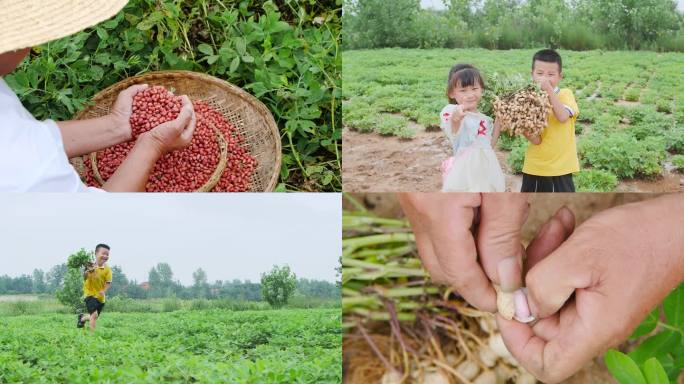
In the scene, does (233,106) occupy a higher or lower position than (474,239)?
higher

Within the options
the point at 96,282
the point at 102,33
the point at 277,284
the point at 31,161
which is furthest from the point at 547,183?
the point at 102,33

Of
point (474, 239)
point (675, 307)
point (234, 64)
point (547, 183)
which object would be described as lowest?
point (675, 307)

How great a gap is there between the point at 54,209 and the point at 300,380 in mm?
647

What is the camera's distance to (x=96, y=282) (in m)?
1.57

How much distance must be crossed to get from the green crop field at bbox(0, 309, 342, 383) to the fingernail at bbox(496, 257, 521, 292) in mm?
375

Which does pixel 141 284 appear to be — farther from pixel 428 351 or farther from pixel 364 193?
pixel 428 351

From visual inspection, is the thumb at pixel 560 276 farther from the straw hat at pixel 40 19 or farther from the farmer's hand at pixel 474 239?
the straw hat at pixel 40 19

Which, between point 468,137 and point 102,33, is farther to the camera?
point 102,33

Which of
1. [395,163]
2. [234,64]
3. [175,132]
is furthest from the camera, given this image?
[234,64]

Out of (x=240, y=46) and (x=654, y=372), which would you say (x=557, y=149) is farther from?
(x=240, y=46)

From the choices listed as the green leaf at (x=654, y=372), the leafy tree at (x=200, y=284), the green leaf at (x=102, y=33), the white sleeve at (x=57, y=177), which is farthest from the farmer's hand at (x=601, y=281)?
the green leaf at (x=102, y=33)

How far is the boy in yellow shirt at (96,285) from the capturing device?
5.16ft

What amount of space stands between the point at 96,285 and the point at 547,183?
43.7 inches

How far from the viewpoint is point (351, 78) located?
1909 mm
